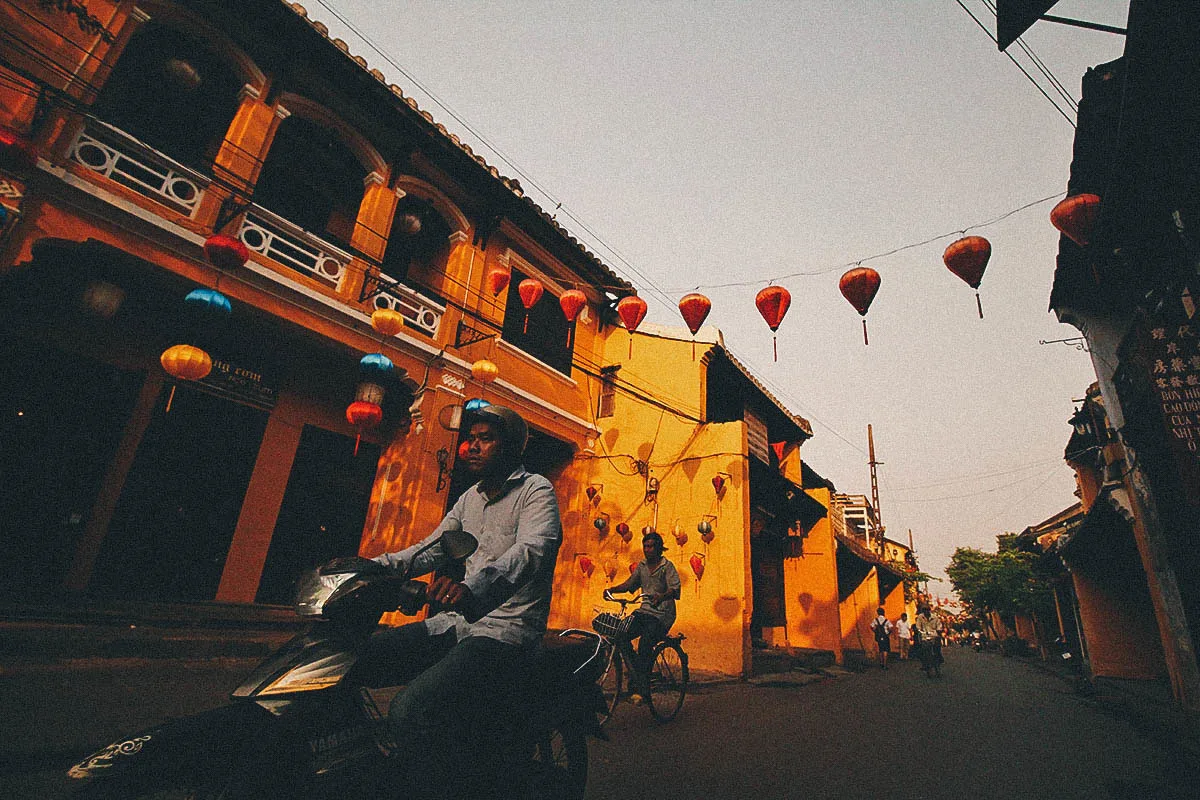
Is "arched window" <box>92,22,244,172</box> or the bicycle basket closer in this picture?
the bicycle basket

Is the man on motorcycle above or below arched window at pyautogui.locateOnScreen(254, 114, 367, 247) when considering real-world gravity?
below

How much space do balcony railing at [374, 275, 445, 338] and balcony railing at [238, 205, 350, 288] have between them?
25.2 inches

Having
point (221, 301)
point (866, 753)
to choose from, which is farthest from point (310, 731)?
point (221, 301)

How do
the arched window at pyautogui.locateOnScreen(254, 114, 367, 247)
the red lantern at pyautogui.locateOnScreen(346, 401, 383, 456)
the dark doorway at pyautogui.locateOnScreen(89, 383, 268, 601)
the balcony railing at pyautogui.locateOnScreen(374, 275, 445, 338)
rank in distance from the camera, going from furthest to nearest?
the balcony railing at pyautogui.locateOnScreen(374, 275, 445, 338)
the arched window at pyautogui.locateOnScreen(254, 114, 367, 247)
the red lantern at pyautogui.locateOnScreen(346, 401, 383, 456)
the dark doorway at pyautogui.locateOnScreen(89, 383, 268, 601)

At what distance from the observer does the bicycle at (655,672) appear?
5.06 meters

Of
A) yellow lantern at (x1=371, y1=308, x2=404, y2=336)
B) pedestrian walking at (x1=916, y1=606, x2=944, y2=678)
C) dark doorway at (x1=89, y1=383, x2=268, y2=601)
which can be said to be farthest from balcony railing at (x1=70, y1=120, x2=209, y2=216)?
pedestrian walking at (x1=916, y1=606, x2=944, y2=678)

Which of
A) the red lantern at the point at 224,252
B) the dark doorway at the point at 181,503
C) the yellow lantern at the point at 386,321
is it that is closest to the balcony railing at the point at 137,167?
the red lantern at the point at 224,252

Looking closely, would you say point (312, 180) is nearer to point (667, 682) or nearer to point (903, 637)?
point (667, 682)

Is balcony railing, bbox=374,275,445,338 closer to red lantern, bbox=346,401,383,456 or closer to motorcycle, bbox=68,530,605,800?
red lantern, bbox=346,401,383,456

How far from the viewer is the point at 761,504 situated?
13.6m

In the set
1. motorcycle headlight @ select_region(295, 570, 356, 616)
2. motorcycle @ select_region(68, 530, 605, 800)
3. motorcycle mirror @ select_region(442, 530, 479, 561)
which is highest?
motorcycle mirror @ select_region(442, 530, 479, 561)

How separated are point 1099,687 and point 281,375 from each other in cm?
1720

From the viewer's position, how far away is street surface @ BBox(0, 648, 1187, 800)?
3127 millimetres

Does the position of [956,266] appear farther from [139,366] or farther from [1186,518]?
[139,366]
